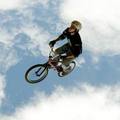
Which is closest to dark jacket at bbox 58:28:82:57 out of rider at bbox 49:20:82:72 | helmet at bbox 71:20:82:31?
rider at bbox 49:20:82:72

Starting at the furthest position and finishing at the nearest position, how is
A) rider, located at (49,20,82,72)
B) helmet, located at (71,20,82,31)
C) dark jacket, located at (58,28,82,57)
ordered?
dark jacket, located at (58,28,82,57), rider, located at (49,20,82,72), helmet, located at (71,20,82,31)

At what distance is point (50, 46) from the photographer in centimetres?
2806

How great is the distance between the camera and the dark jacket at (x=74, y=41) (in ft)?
91.6

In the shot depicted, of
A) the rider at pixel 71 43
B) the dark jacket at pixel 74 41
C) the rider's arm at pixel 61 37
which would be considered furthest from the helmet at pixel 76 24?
the rider's arm at pixel 61 37

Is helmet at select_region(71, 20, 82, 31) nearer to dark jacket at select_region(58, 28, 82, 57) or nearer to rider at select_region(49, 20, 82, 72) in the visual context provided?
rider at select_region(49, 20, 82, 72)

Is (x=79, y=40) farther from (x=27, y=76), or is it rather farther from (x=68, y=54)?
(x=27, y=76)

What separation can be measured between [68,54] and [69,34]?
68.2 inches

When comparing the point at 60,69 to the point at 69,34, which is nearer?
the point at 69,34

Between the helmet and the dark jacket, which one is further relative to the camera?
the dark jacket

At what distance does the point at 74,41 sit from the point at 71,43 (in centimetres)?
28

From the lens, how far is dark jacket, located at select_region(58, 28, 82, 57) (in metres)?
27.9

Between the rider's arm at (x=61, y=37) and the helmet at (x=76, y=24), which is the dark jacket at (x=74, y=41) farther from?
the helmet at (x=76, y=24)

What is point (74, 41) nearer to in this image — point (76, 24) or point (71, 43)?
point (71, 43)

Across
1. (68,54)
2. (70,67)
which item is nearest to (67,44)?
(68,54)
